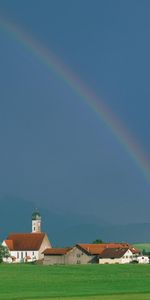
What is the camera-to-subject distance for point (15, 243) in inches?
7490

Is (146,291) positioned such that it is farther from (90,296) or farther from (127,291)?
(90,296)

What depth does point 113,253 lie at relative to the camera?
15038 cm

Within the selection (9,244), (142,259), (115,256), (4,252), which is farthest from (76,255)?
(9,244)

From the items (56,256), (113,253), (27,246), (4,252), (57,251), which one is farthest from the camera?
(27,246)

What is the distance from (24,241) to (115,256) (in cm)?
4643

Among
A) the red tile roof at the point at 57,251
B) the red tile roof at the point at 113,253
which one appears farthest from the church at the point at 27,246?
the red tile roof at the point at 113,253

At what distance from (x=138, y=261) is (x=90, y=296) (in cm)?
10657

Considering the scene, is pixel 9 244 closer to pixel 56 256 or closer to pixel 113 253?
pixel 56 256

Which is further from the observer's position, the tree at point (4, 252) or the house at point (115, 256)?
the tree at point (4, 252)

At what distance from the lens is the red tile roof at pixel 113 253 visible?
150 m

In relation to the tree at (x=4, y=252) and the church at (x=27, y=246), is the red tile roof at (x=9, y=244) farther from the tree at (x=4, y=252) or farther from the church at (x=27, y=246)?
the tree at (x=4, y=252)

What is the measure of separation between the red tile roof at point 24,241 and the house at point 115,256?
34588 mm

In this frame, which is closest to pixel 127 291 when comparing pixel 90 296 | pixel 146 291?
pixel 146 291

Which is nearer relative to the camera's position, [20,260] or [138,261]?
[138,261]
